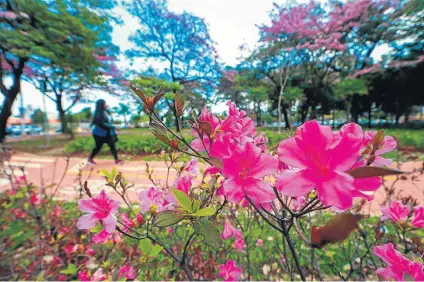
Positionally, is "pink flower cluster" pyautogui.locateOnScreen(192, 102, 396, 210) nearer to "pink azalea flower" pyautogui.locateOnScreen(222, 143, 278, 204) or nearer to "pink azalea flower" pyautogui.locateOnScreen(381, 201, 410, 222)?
"pink azalea flower" pyautogui.locateOnScreen(222, 143, 278, 204)

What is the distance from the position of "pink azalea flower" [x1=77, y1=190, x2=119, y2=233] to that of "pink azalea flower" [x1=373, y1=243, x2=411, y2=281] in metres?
0.37

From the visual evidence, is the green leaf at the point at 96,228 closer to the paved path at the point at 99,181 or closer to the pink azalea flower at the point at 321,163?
the pink azalea flower at the point at 321,163

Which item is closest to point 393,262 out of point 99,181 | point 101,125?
point 99,181

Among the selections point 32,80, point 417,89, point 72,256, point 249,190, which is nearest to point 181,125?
point 249,190

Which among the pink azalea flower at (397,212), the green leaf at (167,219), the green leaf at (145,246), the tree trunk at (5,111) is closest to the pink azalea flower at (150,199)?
the green leaf at (145,246)

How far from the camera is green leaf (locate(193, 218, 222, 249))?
251 mm

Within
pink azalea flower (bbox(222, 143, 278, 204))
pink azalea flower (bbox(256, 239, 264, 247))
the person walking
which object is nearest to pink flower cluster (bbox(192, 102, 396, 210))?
pink azalea flower (bbox(222, 143, 278, 204))

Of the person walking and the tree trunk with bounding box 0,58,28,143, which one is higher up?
the tree trunk with bounding box 0,58,28,143

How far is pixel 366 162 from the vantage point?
233mm

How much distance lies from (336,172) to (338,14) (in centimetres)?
833

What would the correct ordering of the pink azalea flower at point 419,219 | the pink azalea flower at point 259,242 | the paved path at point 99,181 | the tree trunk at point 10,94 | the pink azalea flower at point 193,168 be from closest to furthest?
the pink azalea flower at point 419,219, the pink azalea flower at point 193,168, the pink azalea flower at point 259,242, the paved path at point 99,181, the tree trunk at point 10,94

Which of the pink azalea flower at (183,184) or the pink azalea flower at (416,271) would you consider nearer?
the pink azalea flower at (416,271)

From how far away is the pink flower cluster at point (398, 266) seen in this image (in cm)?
26

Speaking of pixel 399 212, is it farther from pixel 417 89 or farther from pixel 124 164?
pixel 417 89
